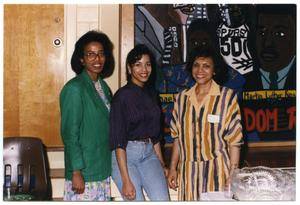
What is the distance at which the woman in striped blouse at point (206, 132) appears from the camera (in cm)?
256

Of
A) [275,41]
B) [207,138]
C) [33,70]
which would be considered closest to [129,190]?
[207,138]

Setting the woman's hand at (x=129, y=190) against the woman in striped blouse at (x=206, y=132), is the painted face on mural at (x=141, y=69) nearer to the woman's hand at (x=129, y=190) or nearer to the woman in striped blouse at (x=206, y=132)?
the woman in striped blouse at (x=206, y=132)

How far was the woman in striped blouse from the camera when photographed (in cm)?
256

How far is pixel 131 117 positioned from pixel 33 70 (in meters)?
1.26

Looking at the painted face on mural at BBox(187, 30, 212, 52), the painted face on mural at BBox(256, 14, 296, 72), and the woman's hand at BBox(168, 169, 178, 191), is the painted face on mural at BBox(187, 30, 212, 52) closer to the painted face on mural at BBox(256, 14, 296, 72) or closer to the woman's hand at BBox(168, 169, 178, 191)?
the painted face on mural at BBox(256, 14, 296, 72)

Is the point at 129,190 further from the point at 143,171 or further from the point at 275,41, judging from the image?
the point at 275,41

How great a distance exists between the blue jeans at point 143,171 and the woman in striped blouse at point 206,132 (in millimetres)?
121

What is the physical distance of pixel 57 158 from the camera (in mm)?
3619

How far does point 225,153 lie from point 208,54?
0.55 meters

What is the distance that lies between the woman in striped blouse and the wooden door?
4.05 feet

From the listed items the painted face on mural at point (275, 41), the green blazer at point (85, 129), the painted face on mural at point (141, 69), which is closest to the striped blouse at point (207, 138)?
the painted face on mural at point (141, 69)

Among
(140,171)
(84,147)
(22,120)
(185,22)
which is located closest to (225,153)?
(140,171)

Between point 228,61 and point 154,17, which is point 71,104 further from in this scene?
point 228,61

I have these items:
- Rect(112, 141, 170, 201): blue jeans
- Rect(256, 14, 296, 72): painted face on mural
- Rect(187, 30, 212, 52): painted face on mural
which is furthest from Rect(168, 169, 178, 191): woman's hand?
Rect(256, 14, 296, 72): painted face on mural
